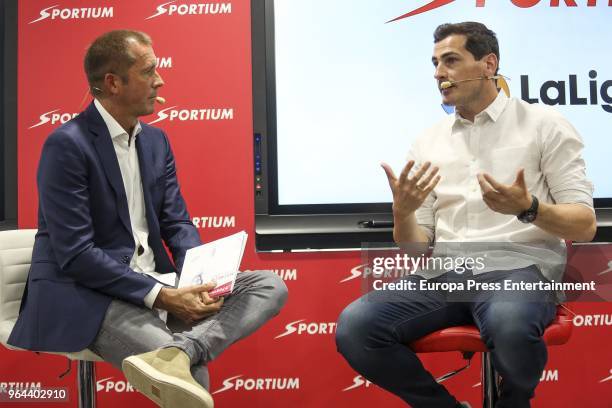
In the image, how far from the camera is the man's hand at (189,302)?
89.7 inches

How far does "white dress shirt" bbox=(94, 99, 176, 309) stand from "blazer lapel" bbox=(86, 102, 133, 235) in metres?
0.05

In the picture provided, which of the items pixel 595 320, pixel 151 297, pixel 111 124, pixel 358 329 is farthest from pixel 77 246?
pixel 595 320

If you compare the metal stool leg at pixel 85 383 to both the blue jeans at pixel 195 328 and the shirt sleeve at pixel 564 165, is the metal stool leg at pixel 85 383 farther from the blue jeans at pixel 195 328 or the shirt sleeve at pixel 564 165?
the shirt sleeve at pixel 564 165

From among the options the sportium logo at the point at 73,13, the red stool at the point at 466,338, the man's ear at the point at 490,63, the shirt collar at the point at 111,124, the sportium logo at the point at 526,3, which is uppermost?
the sportium logo at the point at 73,13

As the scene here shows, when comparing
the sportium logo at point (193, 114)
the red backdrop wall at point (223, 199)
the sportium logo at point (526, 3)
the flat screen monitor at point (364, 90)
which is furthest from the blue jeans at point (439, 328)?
the sportium logo at point (526, 3)

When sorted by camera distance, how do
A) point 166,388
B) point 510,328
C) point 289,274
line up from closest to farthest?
point 166,388
point 510,328
point 289,274

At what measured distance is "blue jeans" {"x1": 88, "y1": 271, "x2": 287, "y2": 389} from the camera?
217 cm

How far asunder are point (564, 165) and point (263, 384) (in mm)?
1941

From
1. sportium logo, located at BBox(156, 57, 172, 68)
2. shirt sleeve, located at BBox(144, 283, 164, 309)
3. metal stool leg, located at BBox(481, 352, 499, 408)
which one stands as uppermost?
sportium logo, located at BBox(156, 57, 172, 68)

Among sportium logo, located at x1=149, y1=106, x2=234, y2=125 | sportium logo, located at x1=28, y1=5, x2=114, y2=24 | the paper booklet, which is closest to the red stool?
the paper booklet

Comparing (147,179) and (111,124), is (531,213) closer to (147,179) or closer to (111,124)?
(147,179)

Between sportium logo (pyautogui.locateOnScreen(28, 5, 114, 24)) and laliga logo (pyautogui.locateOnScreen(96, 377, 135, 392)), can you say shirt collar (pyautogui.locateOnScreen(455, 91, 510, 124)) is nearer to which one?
sportium logo (pyautogui.locateOnScreen(28, 5, 114, 24))

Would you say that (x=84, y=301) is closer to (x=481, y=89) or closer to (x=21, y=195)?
(x=21, y=195)

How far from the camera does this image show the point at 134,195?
8.43 feet
